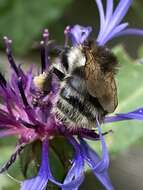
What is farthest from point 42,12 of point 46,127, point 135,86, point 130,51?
point 46,127

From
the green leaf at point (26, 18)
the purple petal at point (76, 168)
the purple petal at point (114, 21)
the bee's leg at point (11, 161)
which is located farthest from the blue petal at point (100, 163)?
the green leaf at point (26, 18)

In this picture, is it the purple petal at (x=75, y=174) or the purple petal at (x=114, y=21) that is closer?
the purple petal at (x=75, y=174)

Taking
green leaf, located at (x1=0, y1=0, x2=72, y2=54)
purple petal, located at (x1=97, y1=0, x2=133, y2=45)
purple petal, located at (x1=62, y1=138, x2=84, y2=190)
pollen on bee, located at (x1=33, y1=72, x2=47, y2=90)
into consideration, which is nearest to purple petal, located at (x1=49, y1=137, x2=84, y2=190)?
purple petal, located at (x1=62, y1=138, x2=84, y2=190)

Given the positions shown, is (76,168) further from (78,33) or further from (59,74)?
(78,33)

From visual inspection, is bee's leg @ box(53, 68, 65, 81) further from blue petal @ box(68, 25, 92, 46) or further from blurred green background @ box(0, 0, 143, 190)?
A: blue petal @ box(68, 25, 92, 46)

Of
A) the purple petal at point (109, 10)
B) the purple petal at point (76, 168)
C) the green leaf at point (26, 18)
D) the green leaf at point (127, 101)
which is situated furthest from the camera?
the green leaf at point (26, 18)

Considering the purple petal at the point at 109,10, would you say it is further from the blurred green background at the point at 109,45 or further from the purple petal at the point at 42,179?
the purple petal at the point at 42,179

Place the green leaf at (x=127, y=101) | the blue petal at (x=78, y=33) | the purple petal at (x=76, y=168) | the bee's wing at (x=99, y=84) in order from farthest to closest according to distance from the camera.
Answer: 1. the green leaf at (x=127, y=101)
2. the blue petal at (x=78, y=33)
3. the purple petal at (x=76, y=168)
4. the bee's wing at (x=99, y=84)
